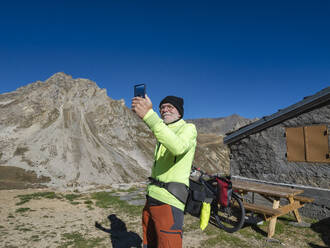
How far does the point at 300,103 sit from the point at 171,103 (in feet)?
20.3

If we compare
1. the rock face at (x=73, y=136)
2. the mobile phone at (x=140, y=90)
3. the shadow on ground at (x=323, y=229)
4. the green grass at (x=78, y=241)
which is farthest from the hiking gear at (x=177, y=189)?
the rock face at (x=73, y=136)

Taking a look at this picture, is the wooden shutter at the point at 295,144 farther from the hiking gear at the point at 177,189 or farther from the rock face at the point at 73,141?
the rock face at the point at 73,141

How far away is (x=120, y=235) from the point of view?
5.39m

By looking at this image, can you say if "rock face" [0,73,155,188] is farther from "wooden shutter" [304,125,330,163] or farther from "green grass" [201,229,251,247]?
"wooden shutter" [304,125,330,163]

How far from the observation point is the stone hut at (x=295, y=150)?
646 centimetres

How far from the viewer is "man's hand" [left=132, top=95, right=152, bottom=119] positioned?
6.32ft

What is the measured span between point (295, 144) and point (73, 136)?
84.8 feet

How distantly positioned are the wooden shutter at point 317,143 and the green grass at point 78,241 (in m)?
6.48

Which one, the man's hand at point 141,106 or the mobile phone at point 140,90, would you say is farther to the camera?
the mobile phone at point 140,90

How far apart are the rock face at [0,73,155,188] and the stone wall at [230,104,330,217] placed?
13.8 m

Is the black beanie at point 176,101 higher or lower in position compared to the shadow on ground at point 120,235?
higher

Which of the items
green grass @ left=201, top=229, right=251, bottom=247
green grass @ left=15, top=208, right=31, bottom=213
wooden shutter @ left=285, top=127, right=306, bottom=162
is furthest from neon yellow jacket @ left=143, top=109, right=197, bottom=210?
green grass @ left=15, top=208, right=31, bottom=213

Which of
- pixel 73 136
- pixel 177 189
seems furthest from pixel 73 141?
pixel 177 189

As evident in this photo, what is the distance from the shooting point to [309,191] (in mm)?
6488
